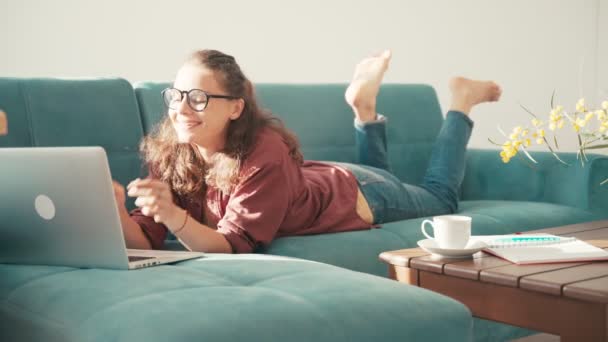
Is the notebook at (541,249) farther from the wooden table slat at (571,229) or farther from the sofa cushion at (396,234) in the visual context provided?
the sofa cushion at (396,234)

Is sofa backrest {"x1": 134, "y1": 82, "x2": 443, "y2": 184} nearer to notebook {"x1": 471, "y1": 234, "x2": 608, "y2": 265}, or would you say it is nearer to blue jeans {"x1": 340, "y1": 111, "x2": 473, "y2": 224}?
blue jeans {"x1": 340, "y1": 111, "x2": 473, "y2": 224}

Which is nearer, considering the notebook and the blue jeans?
the notebook

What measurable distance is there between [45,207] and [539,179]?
2.00m

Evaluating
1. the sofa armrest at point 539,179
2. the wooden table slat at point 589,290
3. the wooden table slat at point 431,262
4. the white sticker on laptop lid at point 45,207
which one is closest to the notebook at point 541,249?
the wooden table slat at point 431,262

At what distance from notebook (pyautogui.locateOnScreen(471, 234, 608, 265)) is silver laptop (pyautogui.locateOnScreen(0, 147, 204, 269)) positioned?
0.70 metres

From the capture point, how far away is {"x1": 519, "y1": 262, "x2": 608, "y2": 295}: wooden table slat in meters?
1.62

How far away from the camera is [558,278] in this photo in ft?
5.45

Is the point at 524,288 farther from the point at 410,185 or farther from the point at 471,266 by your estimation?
the point at 410,185

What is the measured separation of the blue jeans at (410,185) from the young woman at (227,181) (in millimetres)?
34

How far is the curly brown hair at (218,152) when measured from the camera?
7.72 ft

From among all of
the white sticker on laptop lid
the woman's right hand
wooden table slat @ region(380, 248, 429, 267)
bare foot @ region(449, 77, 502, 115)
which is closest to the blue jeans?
bare foot @ region(449, 77, 502, 115)

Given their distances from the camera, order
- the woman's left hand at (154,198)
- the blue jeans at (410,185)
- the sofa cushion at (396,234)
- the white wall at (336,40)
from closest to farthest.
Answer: the woman's left hand at (154,198)
the sofa cushion at (396,234)
the blue jeans at (410,185)
the white wall at (336,40)

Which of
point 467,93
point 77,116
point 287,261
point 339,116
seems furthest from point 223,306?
point 467,93

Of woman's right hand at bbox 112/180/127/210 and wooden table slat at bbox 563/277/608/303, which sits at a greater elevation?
woman's right hand at bbox 112/180/127/210
